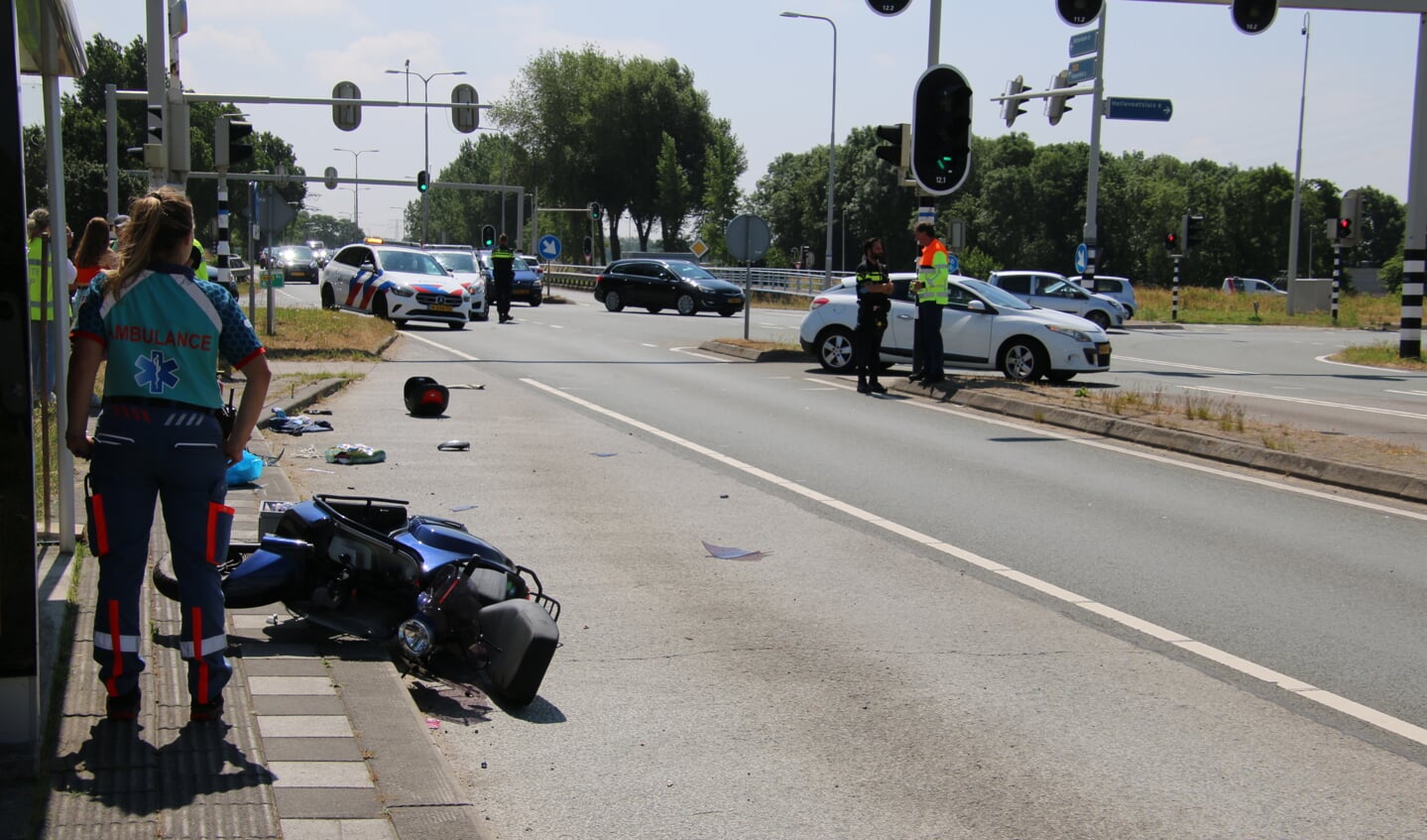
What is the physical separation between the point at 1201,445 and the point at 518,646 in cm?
877

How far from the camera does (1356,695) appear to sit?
540cm

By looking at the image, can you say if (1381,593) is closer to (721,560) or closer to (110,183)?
(721,560)

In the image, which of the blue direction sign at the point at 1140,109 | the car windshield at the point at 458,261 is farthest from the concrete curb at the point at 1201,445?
the car windshield at the point at 458,261

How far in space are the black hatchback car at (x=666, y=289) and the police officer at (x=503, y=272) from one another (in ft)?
32.0

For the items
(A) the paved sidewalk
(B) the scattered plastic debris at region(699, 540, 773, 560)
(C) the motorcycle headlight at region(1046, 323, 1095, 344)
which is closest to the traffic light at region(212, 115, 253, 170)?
(C) the motorcycle headlight at region(1046, 323, 1095, 344)

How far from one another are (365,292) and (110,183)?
31.1 feet

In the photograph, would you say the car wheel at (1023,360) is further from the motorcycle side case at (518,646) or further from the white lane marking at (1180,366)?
the motorcycle side case at (518,646)

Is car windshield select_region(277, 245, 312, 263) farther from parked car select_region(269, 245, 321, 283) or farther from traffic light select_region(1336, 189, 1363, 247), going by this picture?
traffic light select_region(1336, 189, 1363, 247)

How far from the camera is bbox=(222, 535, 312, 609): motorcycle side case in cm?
547

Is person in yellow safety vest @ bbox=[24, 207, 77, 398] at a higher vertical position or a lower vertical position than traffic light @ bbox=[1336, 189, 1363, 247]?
Answer: lower

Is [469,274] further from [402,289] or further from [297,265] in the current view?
[297,265]

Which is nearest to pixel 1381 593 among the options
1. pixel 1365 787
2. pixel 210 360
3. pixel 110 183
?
pixel 1365 787

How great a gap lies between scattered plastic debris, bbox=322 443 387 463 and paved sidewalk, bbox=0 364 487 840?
18.1ft

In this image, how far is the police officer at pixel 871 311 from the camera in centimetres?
1756
